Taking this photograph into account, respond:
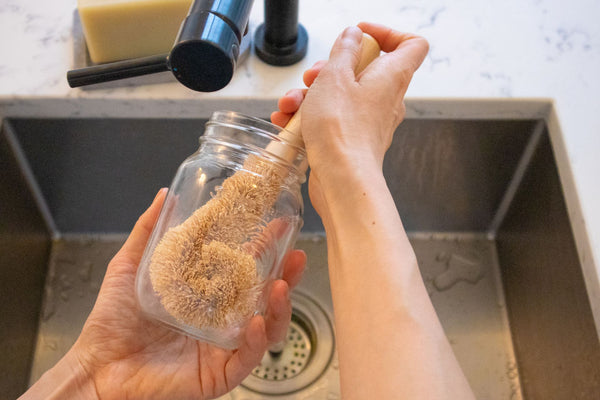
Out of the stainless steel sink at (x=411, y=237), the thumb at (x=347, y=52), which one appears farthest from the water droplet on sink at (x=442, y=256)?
the thumb at (x=347, y=52)

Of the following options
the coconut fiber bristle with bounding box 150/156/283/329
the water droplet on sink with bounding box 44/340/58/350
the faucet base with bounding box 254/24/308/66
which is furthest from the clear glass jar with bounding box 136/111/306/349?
the water droplet on sink with bounding box 44/340/58/350

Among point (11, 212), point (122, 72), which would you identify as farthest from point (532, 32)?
point (11, 212)

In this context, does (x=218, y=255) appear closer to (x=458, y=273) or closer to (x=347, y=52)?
(x=347, y=52)

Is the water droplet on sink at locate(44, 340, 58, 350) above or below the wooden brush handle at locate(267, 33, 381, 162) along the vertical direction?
below

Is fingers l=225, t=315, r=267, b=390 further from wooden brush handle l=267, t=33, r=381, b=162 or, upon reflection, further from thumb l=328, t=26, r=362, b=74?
thumb l=328, t=26, r=362, b=74

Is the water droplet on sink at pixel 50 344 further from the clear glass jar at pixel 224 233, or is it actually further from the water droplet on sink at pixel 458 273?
the water droplet on sink at pixel 458 273

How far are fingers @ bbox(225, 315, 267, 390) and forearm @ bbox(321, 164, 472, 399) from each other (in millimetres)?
101

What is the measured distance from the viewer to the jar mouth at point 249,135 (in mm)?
530

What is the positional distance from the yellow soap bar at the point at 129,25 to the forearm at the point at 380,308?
12.4 inches

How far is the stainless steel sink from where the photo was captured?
743 millimetres

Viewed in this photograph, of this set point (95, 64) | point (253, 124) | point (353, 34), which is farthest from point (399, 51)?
point (95, 64)

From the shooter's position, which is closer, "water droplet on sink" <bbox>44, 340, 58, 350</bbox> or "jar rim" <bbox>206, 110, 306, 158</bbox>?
"jar rim" <bbox>206, 110, 306, 158</bbox>

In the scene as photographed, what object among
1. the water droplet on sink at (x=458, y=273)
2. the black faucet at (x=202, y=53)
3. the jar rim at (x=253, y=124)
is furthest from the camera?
the water droplet on sink at (x=458, y=273)

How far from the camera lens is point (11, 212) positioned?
78 cm
